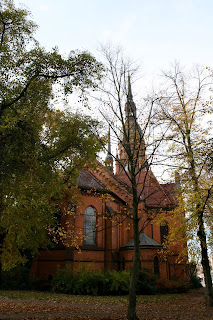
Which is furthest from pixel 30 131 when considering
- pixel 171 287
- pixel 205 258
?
pixel 171 287

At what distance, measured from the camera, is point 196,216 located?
462 inches

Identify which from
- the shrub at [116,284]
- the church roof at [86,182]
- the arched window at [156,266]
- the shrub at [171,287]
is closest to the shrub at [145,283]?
the shrub at [171,287]

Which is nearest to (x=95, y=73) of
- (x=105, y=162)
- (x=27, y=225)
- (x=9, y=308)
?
(x=105, y=162)

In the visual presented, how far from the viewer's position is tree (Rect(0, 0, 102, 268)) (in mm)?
8180

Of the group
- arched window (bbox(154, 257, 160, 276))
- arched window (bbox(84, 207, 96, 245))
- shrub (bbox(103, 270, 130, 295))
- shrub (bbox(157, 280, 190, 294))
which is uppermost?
arched window (bbox(84, 207, 96, 245))

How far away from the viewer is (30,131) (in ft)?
27.8

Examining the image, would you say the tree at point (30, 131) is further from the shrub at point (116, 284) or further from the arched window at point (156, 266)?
the arched window at point (156, 266)

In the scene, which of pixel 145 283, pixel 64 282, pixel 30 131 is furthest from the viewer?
pixel 145 283

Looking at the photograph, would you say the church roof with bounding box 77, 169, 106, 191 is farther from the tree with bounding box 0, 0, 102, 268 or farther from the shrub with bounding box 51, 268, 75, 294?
the tree with bounding box 0, 0, 102, 268

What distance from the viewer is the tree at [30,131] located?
8.18 meters

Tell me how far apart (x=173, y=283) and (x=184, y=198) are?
1247 centimetres

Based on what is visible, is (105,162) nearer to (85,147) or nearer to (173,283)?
(85,147)

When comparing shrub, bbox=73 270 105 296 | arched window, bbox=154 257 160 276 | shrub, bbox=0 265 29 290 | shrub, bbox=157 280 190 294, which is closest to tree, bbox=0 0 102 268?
shrub, bbox=73 270 105 296

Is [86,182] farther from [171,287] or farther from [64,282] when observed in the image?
[171,287]
